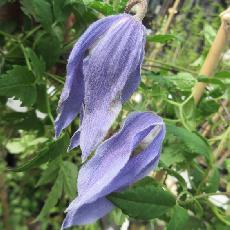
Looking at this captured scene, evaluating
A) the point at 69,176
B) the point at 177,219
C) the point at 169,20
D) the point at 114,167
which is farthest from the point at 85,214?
the point at 169,20

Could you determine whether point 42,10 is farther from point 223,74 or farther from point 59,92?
point 223,74

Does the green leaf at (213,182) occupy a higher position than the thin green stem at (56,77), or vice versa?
the thin green stem at (56,77)

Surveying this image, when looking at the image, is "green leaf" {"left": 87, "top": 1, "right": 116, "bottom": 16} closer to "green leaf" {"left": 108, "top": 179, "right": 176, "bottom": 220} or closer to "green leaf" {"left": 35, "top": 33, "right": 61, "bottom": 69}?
"green leaf" {"left": 35, "top": 33, "right": 61, "bottom": 69}

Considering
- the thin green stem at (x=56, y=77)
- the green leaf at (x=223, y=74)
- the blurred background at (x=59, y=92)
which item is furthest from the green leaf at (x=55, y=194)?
the green leaf at (x=223, y=74)

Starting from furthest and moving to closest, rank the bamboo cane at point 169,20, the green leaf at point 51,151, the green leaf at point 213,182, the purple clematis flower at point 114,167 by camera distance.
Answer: the bamboo cane at point 169,20
the green leaf at point 213,182
the green leaf at point 51,151
the purple clematis flower at point 114,167

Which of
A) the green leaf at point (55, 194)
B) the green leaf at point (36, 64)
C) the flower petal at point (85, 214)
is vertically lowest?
the green leaf at point (55, 194)

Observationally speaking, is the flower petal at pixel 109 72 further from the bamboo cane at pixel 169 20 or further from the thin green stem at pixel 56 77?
the bamboo cane at pixel 169 20

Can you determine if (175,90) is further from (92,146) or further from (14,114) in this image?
(92,146)
